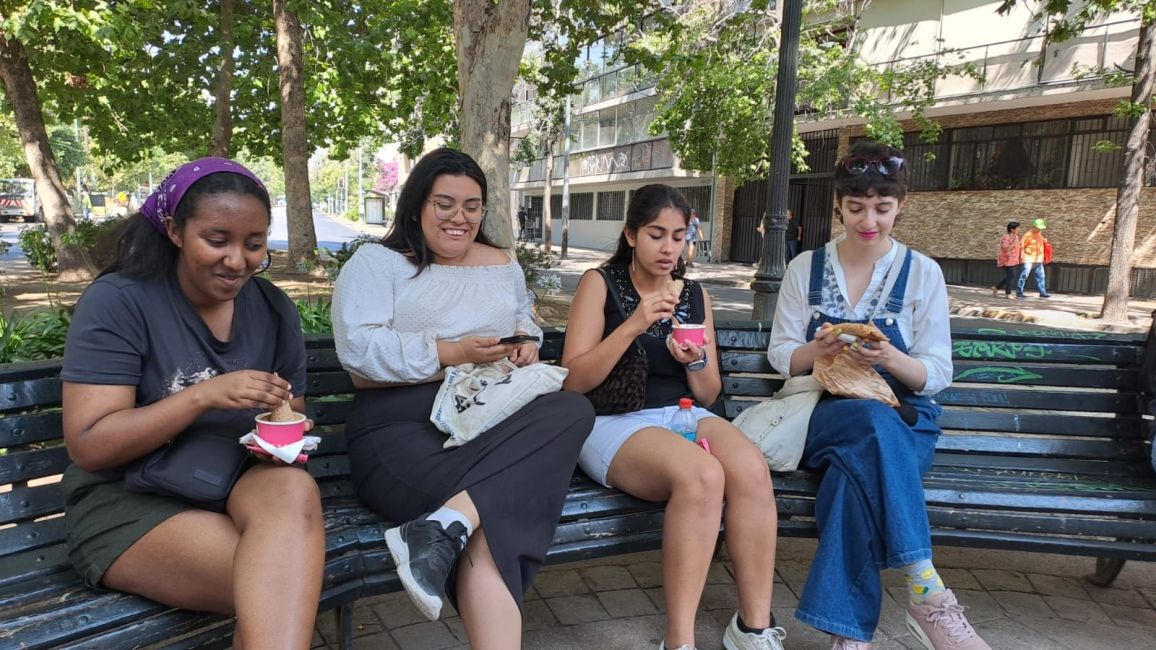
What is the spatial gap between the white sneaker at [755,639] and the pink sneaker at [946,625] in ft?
1.42

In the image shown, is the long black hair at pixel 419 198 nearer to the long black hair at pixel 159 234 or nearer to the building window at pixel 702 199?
the long black hair at pixel 159 234

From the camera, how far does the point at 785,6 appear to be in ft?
18.5

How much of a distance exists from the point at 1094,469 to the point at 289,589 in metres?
3.05

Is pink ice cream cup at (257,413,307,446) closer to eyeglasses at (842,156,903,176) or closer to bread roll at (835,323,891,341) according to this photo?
bread roll at (835,323,891,341)

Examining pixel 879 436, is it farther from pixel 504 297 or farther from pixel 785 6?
pixel 785 6

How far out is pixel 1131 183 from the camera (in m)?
11.4

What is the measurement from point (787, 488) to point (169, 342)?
1948 mm

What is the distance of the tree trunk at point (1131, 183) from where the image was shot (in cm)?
1102

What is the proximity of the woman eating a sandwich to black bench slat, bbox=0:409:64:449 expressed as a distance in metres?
1.56

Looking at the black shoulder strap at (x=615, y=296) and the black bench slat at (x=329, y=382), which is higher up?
the black shoulder strap at (x=615, y=296)

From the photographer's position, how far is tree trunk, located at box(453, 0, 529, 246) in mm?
5715

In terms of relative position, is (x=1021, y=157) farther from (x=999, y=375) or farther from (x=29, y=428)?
(x=29, y=428)

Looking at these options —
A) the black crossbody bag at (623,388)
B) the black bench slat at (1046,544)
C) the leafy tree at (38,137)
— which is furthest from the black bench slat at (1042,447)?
the leafy tree at (38,137)

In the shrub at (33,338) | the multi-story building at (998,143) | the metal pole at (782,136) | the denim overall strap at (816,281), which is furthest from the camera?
the multi-story building at (998,143)
